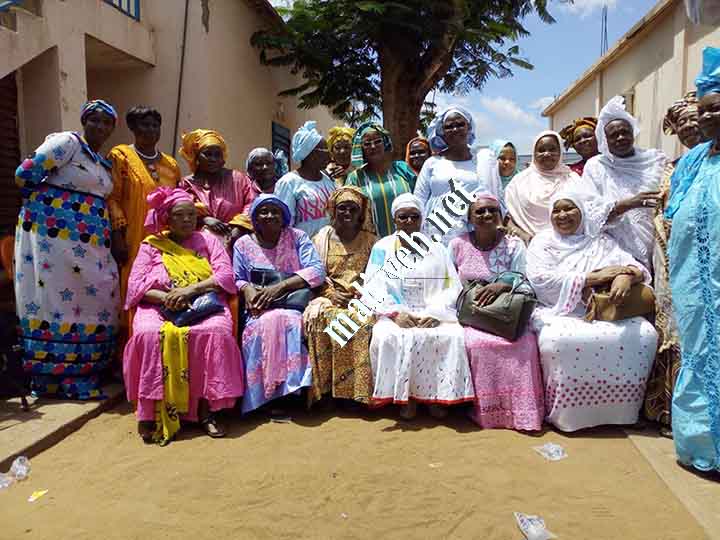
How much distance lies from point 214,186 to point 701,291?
3.58 metres

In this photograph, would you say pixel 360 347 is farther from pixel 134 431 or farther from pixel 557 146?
pixel 557 146

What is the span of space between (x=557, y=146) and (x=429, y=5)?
6163 millimetres

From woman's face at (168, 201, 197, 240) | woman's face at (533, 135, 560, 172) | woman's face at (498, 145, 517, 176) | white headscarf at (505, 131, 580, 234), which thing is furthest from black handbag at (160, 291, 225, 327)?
woman's face at (498, 145, 517, 176)

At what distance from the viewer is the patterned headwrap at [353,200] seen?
4254mm

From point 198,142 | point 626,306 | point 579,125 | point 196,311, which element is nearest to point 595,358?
point 626,306

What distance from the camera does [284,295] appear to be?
162 inches

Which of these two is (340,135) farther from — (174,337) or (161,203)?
Answer: (174,337)

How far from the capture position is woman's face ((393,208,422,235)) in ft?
13.7

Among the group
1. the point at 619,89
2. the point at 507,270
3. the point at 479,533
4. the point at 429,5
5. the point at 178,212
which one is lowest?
the point at 479,533

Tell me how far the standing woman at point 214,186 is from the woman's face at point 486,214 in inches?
73.0

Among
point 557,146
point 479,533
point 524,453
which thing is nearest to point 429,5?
point 557,146

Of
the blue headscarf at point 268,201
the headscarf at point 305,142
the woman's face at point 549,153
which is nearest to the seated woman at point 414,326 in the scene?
the blue headscarf at point 268,201

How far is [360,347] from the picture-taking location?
3.91m

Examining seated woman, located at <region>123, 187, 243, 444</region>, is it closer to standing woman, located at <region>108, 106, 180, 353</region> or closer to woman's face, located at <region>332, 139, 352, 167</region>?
standing woman, located at <region>108, 106, 180, 353</region>
